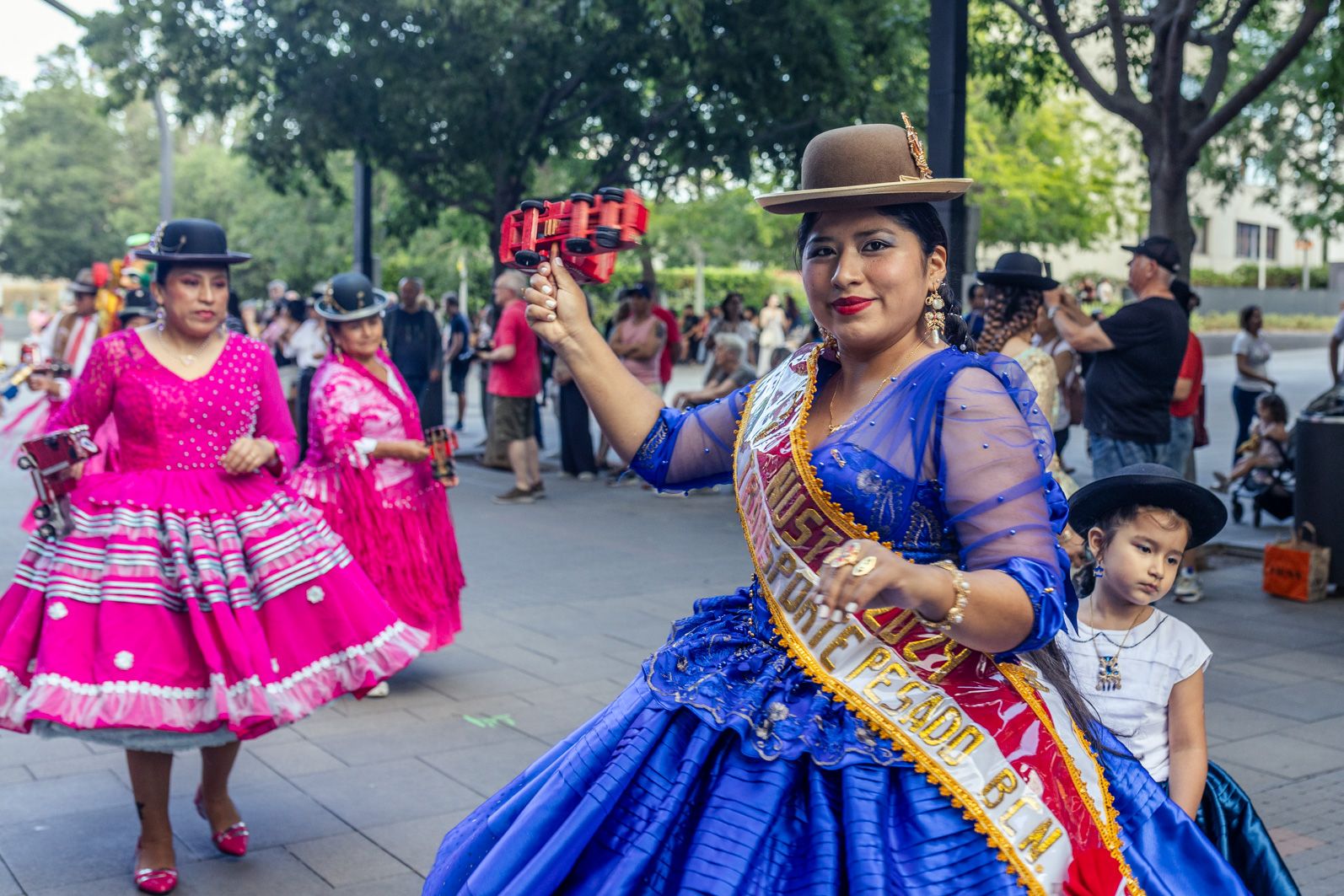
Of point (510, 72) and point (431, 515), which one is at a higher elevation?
point (510, 72)

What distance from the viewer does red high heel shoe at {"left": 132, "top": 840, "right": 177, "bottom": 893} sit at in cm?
413

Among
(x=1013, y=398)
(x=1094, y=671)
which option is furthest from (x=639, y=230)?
(x=1094, y=671)

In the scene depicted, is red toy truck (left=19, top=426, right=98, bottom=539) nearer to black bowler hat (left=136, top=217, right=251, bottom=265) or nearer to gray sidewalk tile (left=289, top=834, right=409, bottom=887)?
black bowler hat (left=136, top=217, right=251, bottom=265)

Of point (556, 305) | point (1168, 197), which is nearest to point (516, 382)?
point (1168, 197)

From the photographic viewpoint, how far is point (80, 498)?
433cm

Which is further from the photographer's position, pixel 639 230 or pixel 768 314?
pixel 768 314

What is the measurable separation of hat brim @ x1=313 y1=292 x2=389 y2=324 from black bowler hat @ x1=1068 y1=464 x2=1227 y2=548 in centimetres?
381

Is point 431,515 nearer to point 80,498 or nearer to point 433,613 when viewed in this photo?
point 433,613

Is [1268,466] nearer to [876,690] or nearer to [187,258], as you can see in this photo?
[187,258]

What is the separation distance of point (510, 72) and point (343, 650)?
9977 mm

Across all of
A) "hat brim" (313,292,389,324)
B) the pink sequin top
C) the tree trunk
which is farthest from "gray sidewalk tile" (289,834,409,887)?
the tree trunk

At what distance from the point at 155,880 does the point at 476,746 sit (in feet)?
5.24

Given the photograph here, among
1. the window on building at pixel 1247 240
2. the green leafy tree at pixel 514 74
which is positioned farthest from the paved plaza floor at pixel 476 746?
the window on building at pixel 1247 240

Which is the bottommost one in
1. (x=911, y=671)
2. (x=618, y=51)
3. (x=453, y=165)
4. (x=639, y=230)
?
(x=911, y=671)
